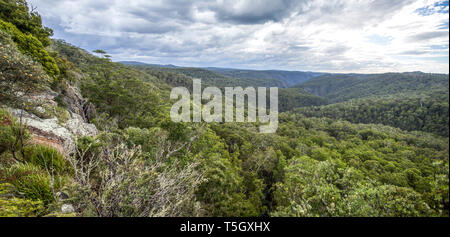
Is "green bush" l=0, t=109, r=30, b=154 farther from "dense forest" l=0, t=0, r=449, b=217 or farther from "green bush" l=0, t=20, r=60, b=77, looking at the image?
"green bush" l=0, t=20, r=60, b=77

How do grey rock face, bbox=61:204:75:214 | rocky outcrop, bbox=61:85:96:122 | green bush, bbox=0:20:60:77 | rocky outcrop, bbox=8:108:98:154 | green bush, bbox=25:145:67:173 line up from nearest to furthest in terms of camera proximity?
grey rock face, bbox=61:204:75:214, green bush, bbox=25:145:67:173, rocky outcrop, bbox=8:108:98:154, green bush, bbox=0:20:60:77, rocky outcrop, bbox=61:85:96:122

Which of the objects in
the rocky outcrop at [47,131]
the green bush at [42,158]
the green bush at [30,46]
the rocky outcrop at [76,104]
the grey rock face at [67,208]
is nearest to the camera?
the grey rock face at [67,208]

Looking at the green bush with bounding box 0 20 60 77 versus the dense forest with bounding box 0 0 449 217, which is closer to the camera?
the dense forest with bounding box 0 0 449 217

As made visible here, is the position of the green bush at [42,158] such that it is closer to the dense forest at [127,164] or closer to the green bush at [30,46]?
the dense forest at [127,164]

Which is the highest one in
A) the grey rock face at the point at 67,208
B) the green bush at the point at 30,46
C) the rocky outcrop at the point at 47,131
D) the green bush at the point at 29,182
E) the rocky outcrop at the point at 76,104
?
the green bush at the point at 30,46

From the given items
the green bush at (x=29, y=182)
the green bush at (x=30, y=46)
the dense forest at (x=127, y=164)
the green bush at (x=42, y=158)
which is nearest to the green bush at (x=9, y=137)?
the dense forest at (x=127, y=164)

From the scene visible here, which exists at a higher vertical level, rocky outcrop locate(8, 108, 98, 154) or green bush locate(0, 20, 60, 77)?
green bush locate(0, 20, 60, 77)

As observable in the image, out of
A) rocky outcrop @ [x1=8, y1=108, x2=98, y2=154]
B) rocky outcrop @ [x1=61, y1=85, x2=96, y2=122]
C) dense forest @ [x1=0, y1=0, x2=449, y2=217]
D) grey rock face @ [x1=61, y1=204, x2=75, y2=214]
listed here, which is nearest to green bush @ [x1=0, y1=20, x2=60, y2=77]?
dense forest @ [x1=0, y1=0, x2=449, y2=217]

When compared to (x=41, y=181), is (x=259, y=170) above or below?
below

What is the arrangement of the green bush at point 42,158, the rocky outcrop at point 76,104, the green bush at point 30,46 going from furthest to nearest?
the rocky outcrop at point 76,104
the green bush at point 30,46
the green bush at point 42,158

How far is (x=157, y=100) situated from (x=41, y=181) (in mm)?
19525
